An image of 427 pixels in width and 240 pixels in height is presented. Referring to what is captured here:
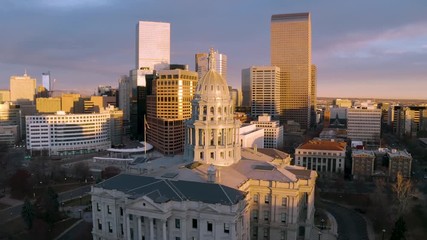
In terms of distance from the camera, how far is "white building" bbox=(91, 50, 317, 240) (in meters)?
55.7

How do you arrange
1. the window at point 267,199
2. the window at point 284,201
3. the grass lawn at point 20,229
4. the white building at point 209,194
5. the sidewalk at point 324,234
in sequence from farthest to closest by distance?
the grass lawn at point 20,229
the sidewalk at point 324,234
the window at point 267,199
the window at point 284,201
the white building at point 209,194

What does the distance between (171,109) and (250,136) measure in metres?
41.1

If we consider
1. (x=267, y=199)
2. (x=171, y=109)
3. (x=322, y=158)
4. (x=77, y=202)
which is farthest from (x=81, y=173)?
(x=322, y=158)

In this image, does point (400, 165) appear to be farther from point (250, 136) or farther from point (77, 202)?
point (77, 202)

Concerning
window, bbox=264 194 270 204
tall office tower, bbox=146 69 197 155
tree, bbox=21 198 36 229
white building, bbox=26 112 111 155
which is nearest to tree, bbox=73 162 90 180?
tall office tower, bbox=146 69 197 155

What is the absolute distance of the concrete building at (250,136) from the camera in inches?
6256

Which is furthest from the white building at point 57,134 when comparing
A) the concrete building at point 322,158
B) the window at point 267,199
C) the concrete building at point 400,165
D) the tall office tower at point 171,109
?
the window at point 267,199

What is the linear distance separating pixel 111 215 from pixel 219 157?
24470 mm

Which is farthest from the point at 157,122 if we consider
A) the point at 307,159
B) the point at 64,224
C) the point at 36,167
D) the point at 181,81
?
the point at 64,224

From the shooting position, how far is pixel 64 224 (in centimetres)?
8225

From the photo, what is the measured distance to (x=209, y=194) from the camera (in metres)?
56.8

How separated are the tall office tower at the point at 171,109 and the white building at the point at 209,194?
267 ft

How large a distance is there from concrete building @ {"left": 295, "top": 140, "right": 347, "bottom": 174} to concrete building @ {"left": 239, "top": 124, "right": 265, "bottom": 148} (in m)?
20.0

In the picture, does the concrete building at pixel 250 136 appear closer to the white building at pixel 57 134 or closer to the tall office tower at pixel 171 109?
the tall office tower at pixel 171 109
